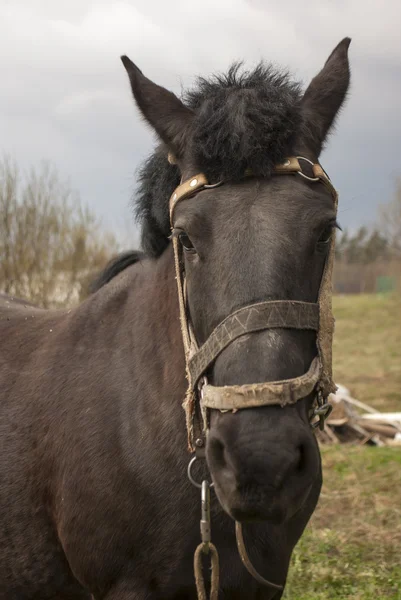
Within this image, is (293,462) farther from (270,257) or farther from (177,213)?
(177,213)

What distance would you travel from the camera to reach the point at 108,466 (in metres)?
2.99

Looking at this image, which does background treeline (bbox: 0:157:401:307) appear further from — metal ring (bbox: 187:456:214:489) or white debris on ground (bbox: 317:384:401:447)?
metal ring (bbox: 187:456:214:489)

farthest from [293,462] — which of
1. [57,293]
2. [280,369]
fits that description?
[57,293]

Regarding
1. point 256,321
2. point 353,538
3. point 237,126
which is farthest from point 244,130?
point 353,538

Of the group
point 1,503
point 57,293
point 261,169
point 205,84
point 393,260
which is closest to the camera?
point 261,169

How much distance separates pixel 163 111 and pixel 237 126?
457 millimetres

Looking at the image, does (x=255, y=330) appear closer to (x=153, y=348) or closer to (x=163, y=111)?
(x=153, y=348)

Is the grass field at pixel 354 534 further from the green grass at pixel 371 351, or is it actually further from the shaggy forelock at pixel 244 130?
the green grass at pixel 371 351

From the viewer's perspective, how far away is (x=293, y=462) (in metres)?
2.16

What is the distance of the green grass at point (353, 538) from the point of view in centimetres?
505

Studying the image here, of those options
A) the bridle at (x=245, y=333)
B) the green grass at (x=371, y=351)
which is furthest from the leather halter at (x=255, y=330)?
the green grass at (x=371, y=351)

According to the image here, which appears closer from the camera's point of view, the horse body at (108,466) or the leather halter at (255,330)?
the leather halter at (255,330)

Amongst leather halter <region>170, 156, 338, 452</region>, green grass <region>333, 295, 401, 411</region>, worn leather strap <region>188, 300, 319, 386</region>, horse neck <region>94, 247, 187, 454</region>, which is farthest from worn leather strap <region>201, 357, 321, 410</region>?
green grass <region>333, 295, 401, 411</region>

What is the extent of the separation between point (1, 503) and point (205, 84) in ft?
7.57
